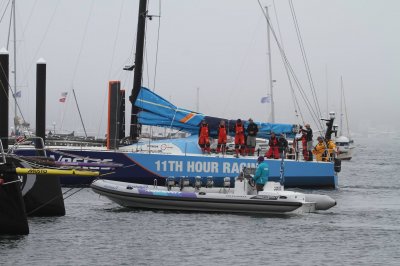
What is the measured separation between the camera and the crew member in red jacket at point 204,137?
3431cm

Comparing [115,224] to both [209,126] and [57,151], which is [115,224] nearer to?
[57,151]

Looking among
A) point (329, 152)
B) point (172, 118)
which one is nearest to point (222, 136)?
point (172, 118)

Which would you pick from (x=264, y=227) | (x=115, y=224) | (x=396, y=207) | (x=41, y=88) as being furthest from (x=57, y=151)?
(x=396, y=207)

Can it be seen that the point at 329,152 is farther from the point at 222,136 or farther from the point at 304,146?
the point at 222,136

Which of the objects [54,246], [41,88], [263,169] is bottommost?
[54,246]

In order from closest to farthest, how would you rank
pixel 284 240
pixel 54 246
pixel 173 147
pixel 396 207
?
pixel 54 246
pixel 284 240
pixel 396 207
pixel 173 147

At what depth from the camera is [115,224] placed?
24781 millimetres

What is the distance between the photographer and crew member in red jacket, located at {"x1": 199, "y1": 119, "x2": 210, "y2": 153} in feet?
113

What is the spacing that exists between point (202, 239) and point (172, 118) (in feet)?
45.1

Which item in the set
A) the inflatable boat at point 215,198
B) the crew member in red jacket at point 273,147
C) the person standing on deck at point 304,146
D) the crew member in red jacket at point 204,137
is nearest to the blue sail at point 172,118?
the person standing on deck at point 304,146

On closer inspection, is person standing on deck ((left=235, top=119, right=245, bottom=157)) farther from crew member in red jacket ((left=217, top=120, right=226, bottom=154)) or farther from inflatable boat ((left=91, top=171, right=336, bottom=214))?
inflatable boat ((left=91, top=171, right=336, bottom=214))

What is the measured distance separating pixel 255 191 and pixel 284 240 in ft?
14.7

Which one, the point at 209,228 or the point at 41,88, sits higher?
the point at 41,88

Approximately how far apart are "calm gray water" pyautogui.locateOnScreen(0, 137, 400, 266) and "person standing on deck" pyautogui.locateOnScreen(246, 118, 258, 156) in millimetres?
6109
